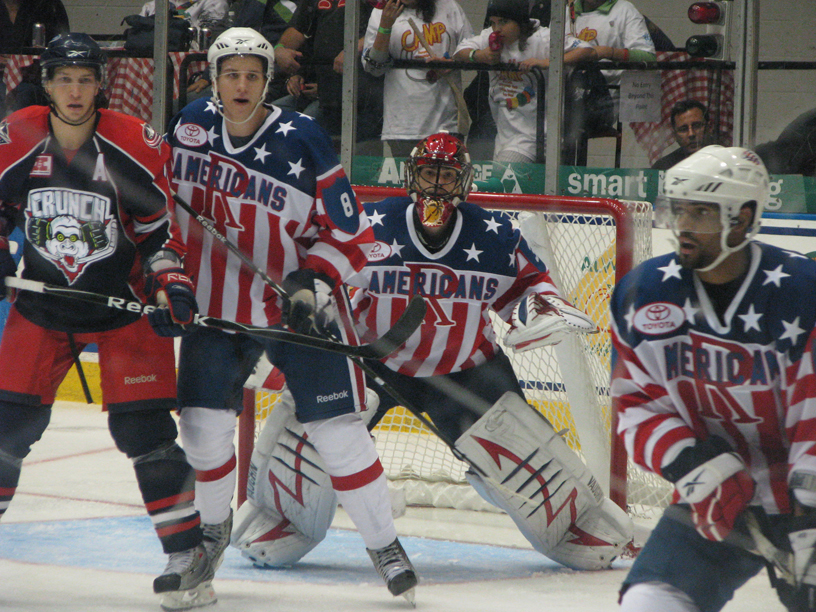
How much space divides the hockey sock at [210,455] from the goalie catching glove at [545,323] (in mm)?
735

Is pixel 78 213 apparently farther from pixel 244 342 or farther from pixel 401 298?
pixel 401 298

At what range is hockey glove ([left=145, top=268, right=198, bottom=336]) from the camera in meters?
2.15

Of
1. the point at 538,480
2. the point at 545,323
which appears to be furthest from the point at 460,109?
the point at 538,480

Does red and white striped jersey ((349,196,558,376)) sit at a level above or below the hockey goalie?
above

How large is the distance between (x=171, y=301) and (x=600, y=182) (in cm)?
219

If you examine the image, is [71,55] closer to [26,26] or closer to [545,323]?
[545,323]

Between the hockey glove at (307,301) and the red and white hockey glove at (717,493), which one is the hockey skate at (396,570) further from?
the red and white hockey glove at (717,493)

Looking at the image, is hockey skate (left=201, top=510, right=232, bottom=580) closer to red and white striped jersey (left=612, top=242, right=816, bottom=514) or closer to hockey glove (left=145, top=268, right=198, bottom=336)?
hockey glove (left=145, top=268, right=198, bottom=336)

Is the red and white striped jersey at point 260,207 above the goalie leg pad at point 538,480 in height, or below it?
above

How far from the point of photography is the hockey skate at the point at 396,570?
2322 millimetres

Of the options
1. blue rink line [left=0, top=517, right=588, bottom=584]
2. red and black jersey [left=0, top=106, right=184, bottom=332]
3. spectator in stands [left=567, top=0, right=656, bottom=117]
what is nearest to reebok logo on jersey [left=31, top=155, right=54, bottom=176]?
red and black jersey [left=0, top=106, right=184, bottom=332]

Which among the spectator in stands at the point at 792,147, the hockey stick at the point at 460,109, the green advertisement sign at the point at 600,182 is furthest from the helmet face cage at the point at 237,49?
the spectator in stands at the point at 792,147

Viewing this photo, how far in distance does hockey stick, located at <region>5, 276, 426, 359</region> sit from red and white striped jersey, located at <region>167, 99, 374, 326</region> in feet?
0.48

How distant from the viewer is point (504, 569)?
273 cm
